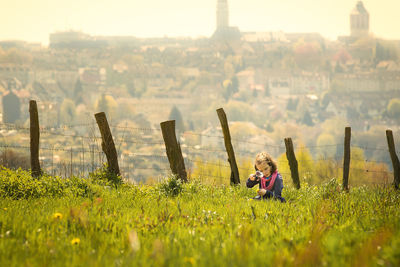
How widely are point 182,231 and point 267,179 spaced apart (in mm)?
3244

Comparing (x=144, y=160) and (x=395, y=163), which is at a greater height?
(x=395, y=163)

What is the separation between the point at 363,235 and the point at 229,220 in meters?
1.38

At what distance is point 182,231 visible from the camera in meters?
4.33

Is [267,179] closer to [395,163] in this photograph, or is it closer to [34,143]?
[34,143]

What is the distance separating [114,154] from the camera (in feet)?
28.6

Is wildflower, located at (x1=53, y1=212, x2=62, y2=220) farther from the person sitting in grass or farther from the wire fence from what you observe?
the wire fence

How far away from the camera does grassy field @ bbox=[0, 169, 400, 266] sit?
10.7ft

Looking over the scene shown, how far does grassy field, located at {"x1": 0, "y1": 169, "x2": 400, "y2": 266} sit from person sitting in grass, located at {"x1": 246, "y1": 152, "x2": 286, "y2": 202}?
0.60m

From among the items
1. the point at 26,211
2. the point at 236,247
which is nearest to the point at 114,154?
the point at 26,211

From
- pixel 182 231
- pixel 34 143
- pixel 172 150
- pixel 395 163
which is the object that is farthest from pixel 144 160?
pixel 182 231

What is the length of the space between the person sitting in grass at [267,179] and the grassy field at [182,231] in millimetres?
603

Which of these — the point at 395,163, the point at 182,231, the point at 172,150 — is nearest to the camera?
the point at 182,231

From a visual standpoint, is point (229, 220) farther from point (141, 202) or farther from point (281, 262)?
point (281, 262)

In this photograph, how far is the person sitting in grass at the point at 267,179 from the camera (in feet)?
23.6
